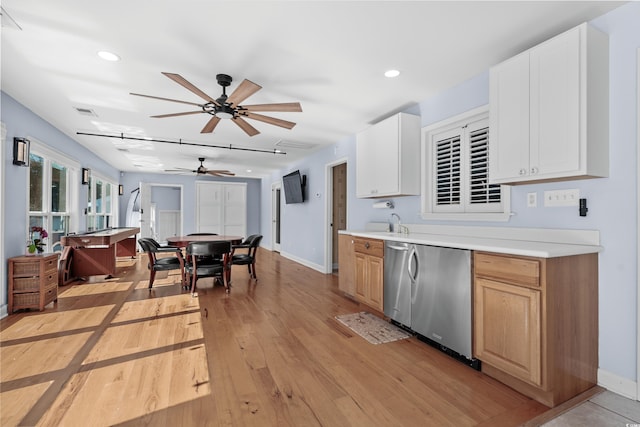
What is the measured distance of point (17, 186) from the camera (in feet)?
11.5

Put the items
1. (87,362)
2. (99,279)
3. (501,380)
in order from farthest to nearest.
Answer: (99,279)
(87,362)
(501,380)

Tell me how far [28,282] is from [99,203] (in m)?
4.46

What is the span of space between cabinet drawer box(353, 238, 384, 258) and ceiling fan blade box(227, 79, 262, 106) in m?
1.98

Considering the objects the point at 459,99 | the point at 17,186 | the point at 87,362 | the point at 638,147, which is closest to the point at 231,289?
the point at 87,362

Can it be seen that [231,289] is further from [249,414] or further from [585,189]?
[585,189]

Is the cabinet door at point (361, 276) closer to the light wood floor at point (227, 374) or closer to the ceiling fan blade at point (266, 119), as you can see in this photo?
the light wood floor at point (227, 374)

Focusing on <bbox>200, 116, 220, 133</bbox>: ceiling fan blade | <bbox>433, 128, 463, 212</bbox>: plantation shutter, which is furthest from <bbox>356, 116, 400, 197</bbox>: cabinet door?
<bbox>200, 116, 220, 133</bbox>: ceiling fan blade

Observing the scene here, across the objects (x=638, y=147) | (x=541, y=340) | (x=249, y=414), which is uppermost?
(x=638, y=147)

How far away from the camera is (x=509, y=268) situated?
1936mm

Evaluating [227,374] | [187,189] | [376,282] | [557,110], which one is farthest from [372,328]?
[187,189]

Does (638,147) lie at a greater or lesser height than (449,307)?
greater

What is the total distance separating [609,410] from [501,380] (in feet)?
1.79

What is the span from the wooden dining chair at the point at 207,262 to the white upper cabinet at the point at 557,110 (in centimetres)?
348

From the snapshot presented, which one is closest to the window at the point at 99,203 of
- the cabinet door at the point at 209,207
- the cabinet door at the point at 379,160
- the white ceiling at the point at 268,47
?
the cabinet door at the point at 209,207
